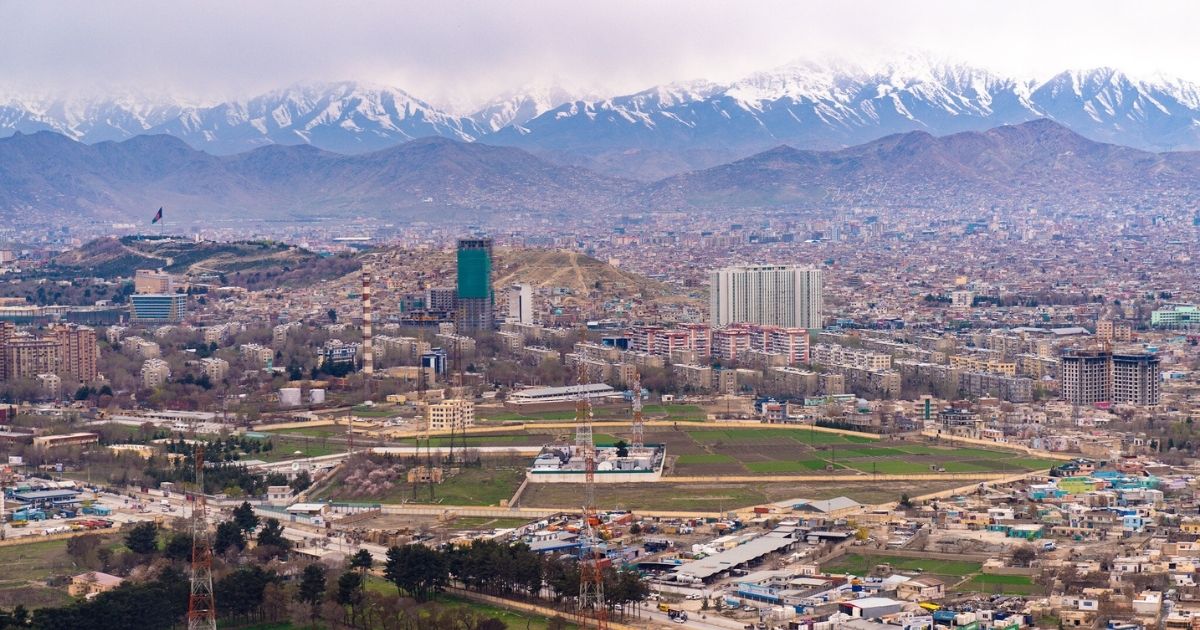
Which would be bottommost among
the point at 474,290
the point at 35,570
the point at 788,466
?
the point at 35,570

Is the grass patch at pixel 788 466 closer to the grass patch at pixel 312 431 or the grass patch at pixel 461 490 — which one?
the grass patch at pixel 461 490

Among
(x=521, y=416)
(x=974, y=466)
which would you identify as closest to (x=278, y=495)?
(x=521, y=416)

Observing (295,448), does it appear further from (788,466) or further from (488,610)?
(488,610)

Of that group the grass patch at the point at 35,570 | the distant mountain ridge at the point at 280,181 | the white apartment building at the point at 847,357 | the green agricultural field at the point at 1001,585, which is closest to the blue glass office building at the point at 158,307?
the white apartment building at the point at 847,357

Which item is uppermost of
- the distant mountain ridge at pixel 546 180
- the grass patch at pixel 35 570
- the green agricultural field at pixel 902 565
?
the distant mountain ridge at pixel 546 180

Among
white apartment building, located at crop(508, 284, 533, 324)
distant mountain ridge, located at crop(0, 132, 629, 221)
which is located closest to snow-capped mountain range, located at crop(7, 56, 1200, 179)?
distant mountain ridge, located at crop(0, 132, 629, 221)

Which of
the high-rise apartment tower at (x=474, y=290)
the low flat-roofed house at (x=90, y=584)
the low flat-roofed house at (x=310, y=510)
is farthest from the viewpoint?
the high-rise apartment tower at (x=474, y=290)
